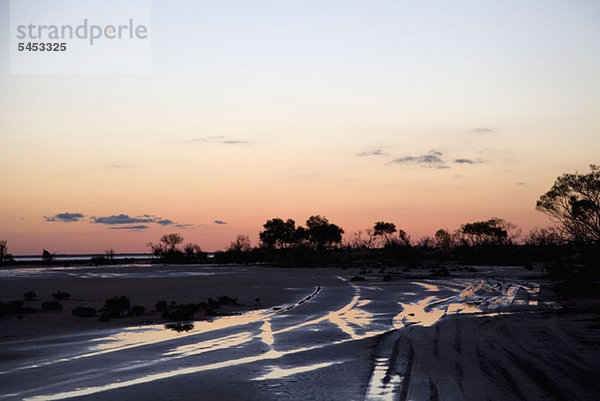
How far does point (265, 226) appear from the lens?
138 metres

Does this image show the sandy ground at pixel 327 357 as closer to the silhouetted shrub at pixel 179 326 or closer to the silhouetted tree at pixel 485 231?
the silhouetted shrub at pixel 179 326

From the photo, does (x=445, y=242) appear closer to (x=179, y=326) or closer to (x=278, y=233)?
(x=278, y=233)

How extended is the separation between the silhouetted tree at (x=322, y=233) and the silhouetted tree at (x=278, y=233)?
13.8 feet

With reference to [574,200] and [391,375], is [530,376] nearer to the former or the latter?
[391,375]

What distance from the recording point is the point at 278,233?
13575cm

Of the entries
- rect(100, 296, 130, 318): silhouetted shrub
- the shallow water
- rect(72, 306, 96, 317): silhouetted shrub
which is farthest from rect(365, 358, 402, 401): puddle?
rect(72, 306, 96, 317): silhouetted shrub

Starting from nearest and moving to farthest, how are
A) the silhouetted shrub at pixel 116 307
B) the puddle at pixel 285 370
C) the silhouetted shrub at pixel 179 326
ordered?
the puddle at pixel 285 370 → the silhouetted shrub at pixel 179 326 → the silhouetted shrub at pixel 116 307

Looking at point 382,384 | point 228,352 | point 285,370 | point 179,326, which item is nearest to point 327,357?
point 285,370

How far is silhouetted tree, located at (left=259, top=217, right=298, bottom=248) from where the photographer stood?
136 m

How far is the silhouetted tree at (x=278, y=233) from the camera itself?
5349 inches

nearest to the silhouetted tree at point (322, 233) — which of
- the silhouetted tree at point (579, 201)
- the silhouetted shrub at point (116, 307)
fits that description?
the silhouetted tree at point (579, 201)

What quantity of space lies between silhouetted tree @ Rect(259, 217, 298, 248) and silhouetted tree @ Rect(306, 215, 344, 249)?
4205mm

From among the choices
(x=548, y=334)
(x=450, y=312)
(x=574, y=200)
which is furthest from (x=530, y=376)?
(x=574, y=200)

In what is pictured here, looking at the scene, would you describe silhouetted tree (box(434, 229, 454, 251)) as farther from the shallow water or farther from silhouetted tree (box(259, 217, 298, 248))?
the shallow water
